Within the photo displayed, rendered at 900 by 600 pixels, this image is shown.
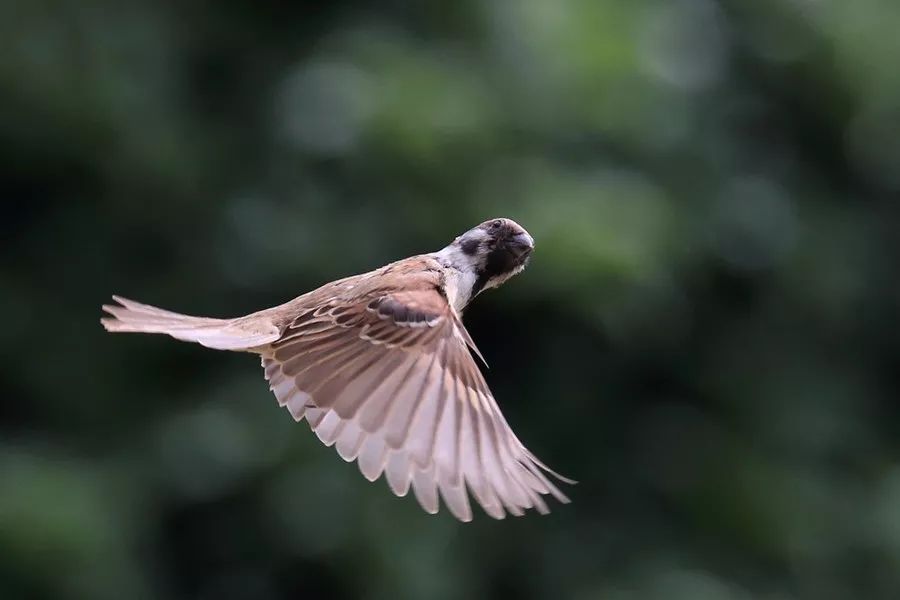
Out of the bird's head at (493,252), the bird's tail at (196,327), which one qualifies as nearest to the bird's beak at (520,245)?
the bird's head at (493,252)

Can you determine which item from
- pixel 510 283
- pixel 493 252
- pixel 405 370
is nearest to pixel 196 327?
pixel 405 370

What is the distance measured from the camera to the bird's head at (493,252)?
415cm

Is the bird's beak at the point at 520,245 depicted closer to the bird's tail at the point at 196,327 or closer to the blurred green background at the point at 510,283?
the bird's tail at the point at 196,327

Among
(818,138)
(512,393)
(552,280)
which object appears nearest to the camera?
(552,280)

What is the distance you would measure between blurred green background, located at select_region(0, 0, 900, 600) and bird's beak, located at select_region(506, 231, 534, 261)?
256 centimetres

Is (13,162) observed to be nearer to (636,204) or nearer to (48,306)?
(48,306)

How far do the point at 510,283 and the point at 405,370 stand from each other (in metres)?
3.35

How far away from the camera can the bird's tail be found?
3838 millimetres

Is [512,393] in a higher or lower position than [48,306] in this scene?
higher

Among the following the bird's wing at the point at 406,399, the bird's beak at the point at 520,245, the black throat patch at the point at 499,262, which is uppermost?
the bird's beak at the point at 520,245

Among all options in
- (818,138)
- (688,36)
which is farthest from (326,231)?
(818,138)

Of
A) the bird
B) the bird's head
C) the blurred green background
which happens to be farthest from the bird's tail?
the blurred green background

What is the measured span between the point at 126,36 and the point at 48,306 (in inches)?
51.2

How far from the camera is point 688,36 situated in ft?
27.0
